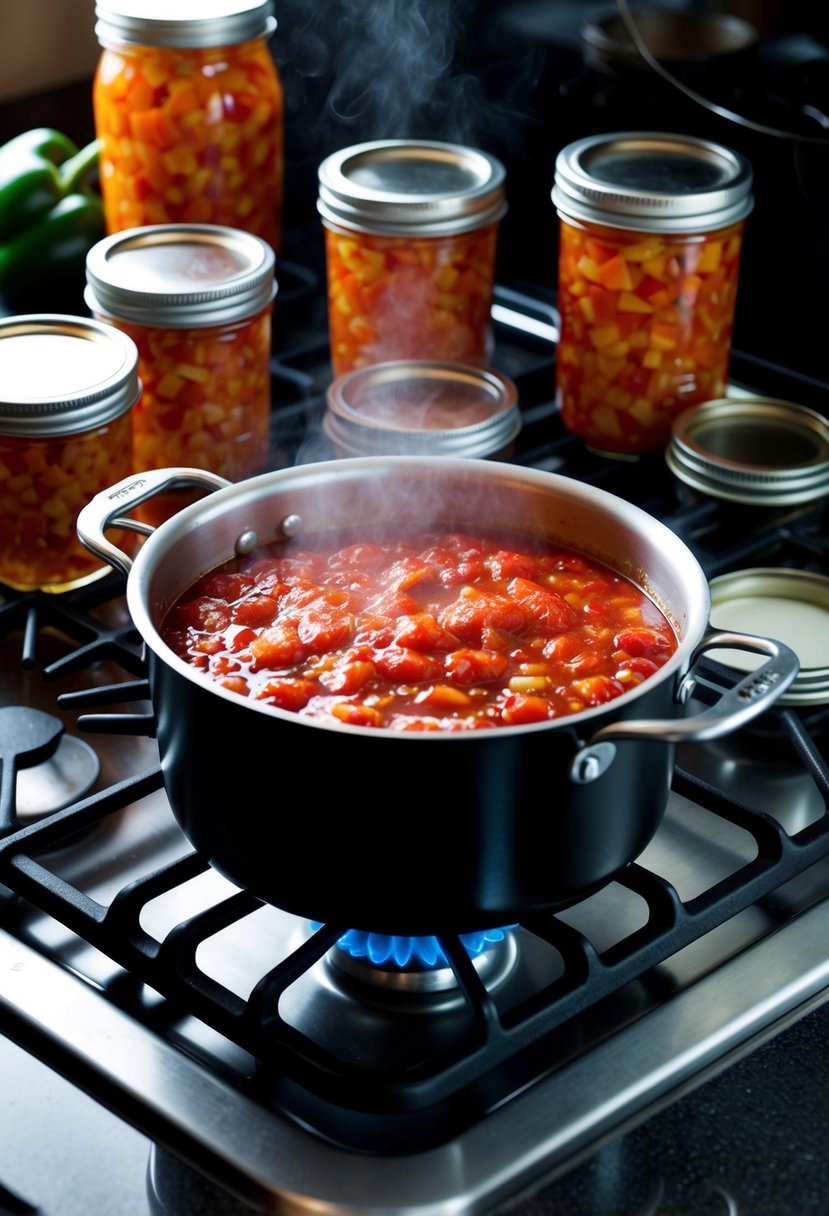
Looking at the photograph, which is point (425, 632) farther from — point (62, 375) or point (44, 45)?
point (44, 45)

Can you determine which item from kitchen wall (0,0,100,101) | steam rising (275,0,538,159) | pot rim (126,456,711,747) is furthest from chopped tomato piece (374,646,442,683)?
kitchen wall (0,0,100,101)

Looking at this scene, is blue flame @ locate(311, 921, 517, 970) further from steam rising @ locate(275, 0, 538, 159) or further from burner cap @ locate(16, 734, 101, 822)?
steam rising @ locate(275, 0, 538, 159)

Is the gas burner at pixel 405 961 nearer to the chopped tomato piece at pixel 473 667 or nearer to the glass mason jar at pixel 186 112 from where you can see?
the chopped tomato piece at pixel 473 667

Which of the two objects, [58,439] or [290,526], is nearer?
[290,526]

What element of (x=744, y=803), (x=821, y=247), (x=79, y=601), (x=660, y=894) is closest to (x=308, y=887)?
(x=660, y=894)

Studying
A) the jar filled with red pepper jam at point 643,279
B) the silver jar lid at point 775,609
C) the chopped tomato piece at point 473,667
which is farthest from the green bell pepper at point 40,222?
the chopped tomato piece at point 473,667

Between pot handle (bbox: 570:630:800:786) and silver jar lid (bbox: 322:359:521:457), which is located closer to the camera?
pot handle (bbox: 570:630:800:786)

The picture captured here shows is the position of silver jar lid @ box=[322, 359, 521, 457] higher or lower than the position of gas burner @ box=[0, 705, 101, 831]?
higher

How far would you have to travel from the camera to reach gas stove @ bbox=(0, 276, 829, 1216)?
0.83 metres

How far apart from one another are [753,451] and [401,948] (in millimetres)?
752

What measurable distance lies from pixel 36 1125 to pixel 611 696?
41cm

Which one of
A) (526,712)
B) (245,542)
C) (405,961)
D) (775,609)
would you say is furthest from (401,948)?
(775,609)

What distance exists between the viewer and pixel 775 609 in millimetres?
1321

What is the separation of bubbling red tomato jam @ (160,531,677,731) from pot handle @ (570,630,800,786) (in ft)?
0.35
